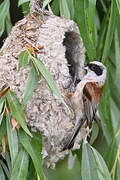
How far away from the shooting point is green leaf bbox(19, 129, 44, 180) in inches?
134

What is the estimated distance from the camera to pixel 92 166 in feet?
12.4

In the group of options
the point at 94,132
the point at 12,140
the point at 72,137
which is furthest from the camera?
the point at 94,132

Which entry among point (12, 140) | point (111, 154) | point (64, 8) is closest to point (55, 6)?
point (64, 8)

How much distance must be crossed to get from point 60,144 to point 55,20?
94 centimetres

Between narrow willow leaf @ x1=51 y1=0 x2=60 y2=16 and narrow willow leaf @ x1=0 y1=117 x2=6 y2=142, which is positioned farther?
narrow willow leaf @ x1=51 y1=0 x2=60 y2=16

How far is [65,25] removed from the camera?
13.0ft

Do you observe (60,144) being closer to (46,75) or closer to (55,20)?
(46,75)

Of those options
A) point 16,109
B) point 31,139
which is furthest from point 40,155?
point 16,109

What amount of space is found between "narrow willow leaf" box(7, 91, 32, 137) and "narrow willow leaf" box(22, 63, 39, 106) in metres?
0.09

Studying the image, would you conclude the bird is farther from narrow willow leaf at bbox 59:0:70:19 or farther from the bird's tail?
narrow willow leaf at bbox 59:0:70:19

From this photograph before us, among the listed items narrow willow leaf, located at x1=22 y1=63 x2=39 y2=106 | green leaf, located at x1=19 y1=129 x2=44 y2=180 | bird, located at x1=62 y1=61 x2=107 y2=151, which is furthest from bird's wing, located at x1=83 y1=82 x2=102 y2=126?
narrow willow leaf, located at x1=22 y1=63 x2=39 y2=106

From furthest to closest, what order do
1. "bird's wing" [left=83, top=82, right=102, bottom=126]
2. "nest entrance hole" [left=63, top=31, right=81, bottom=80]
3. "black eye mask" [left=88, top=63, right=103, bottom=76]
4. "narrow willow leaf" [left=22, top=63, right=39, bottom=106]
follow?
"nest entrance hole" [left=63, top=31, right=81, bottom=80] < "black eye mask" [left=88, top=63, right=103, bottom=76] < "bird's wing" [left=83, top=82, right=102, bottom=126] < "narrow willow leaf" [left=22, top=63, right=39, bottom=106]

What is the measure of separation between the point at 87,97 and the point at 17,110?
0.78 meters

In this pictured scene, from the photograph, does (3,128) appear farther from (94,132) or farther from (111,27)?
(111,27)
